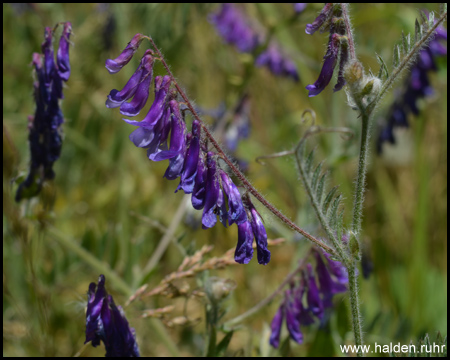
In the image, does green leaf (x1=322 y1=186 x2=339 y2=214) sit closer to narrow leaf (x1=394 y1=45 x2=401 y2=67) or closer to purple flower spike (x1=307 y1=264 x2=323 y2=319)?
narrow leaf (x1=394 y1=45 x2=401 y2=67)

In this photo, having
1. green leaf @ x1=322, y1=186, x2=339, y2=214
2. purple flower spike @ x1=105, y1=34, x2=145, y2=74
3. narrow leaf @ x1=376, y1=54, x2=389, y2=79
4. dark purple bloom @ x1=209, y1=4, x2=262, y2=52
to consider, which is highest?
dark purple bloom @ x1=209, y1=4, x2=262, y2=52

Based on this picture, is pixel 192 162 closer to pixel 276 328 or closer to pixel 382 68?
pixel 382 68

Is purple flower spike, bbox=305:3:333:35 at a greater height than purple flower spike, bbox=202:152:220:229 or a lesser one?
greater

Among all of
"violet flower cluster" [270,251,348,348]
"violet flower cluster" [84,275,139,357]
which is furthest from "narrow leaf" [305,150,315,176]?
"violet flower cluster" [84,275,139,357]

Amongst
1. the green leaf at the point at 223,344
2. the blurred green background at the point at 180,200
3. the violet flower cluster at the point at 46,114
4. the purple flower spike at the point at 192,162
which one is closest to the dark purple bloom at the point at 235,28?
the blurred green background at the point at 180,200

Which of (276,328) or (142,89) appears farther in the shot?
(276,328)

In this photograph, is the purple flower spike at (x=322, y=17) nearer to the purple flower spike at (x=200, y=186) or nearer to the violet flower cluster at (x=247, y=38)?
the purple flower spike at (x=200, y=186)

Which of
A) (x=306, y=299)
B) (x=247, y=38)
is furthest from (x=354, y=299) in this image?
(x=247, y=38)
